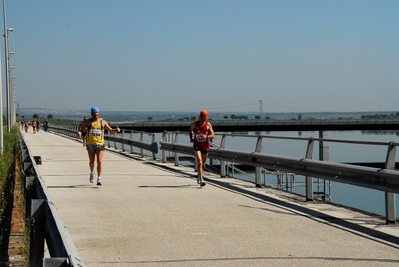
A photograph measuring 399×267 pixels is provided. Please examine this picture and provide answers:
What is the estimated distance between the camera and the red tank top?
18.2 metres

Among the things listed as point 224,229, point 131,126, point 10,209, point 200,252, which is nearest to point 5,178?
point 10,209

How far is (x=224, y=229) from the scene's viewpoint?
11.1 meters

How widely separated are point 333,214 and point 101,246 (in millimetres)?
4857

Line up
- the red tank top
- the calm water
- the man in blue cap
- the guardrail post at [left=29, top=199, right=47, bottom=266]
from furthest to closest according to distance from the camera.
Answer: the red tank top → the man in blue cap → the calm water → the guardrail post at [left=29, top=199, right=47, bottom=266]

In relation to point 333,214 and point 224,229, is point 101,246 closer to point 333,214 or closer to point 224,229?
point 224,229

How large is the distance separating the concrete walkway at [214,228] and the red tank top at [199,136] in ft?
3.72

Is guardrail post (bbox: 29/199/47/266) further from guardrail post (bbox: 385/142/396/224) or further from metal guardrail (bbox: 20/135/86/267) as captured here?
guardrail post (bbox: 385/142/396/224)

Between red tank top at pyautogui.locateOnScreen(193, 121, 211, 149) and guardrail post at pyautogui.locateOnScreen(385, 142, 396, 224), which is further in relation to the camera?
red tank top at pyautogui.locateOnScreen(193, 121, 211, 149)

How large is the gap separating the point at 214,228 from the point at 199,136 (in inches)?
285

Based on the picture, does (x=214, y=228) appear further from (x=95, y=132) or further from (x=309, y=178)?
(x=95, y=132)

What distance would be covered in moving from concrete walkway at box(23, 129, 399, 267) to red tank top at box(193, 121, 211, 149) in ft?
3.72

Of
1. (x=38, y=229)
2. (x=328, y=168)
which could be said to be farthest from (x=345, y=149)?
(x=38, y=229)

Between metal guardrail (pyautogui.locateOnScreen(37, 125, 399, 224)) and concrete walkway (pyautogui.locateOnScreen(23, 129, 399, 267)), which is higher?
metal guardrail (pyautogui.locateOnScreen(37, 125, 399, 224))

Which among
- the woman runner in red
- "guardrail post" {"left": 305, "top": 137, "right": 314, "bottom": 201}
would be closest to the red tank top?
the woman runner in red
